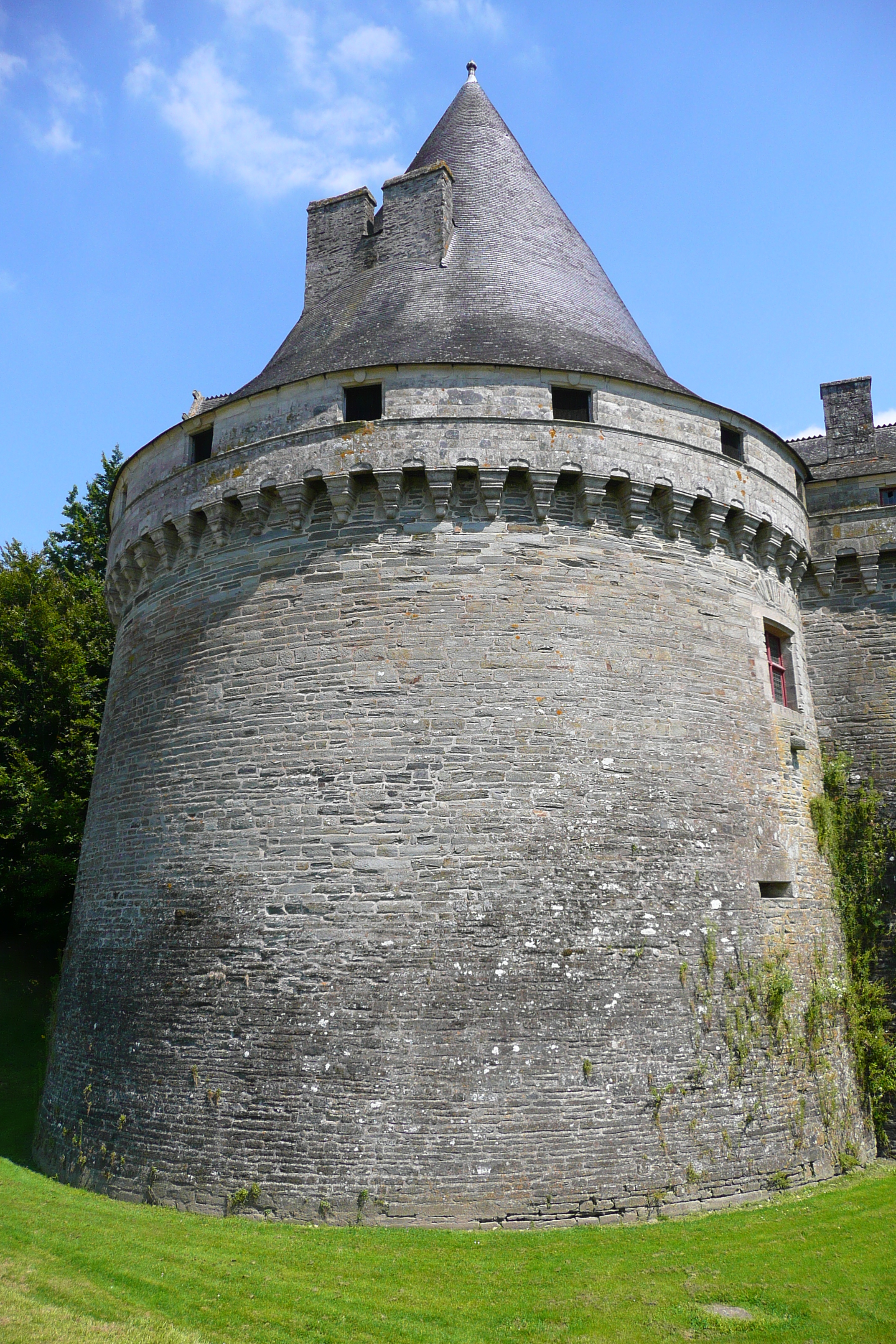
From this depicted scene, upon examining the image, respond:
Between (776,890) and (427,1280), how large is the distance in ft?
18.5

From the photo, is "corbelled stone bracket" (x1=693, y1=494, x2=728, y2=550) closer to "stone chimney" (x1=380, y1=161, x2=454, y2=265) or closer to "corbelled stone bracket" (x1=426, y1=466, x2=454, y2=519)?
"corbelled stone bracket" (x1=426, y1=466, x2=454, y2=519)

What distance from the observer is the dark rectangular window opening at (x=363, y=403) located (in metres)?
10.8

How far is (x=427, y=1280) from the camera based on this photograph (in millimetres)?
7090

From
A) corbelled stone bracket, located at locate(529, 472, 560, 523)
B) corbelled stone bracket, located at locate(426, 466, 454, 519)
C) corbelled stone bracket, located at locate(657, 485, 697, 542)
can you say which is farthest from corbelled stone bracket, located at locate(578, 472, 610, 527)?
corbelled stone bracket, located at locate(426, 466, 454, 519)

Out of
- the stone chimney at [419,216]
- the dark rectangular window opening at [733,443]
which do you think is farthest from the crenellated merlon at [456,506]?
the stone chimney at [419,216]

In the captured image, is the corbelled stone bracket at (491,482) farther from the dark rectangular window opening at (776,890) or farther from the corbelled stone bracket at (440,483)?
the dark rectangular window opening at (776,890)

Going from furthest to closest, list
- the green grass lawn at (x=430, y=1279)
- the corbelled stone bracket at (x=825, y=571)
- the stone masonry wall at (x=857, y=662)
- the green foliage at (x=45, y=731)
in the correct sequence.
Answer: the green foliage at (x=45, y=731) → the corbelled stone bracket at (x=825, y=571) → the stone masonry wall at (x=857, y=662) → the green grass lawn at (x=430, y=1279)

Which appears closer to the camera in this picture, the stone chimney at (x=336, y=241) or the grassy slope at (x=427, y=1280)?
the grassy slope at (x=427, y=1280)

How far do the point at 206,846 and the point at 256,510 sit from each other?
379cm

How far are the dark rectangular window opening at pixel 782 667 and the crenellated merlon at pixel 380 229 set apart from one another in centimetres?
673

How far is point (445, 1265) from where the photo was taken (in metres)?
7.31

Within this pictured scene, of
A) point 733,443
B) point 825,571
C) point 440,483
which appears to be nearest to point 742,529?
point 733,443

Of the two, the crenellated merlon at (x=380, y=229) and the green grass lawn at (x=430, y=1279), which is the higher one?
the crenellated merlon at (x=380, y=229)

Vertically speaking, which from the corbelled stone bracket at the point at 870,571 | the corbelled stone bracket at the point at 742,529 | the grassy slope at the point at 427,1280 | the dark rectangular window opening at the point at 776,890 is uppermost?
the corbelled stone bracket at the point at 870,571
